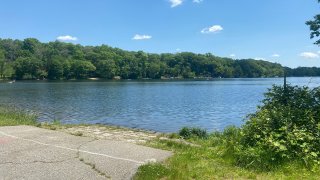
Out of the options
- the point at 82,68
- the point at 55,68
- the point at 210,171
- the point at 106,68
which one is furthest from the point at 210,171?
the point at 106,68

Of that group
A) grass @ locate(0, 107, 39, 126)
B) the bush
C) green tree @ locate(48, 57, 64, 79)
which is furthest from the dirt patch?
green tree @ locate(48, 57, 64, 79)

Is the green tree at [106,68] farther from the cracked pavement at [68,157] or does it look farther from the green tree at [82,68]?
the cracked pavement at [68,157]

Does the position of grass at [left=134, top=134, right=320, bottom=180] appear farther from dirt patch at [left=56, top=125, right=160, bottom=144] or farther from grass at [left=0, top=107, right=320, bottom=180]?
dirt patch at [left=56, top=125, right=160, bottom=144]

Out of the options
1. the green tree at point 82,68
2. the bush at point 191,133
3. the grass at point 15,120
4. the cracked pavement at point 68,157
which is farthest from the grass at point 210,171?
the green tree at point 82,68

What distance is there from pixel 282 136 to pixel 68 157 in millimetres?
5537

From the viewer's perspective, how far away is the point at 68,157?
988 cm

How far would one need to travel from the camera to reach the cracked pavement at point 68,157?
8430mm

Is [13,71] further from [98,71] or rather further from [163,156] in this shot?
[163,156]

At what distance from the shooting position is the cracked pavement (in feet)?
27.7

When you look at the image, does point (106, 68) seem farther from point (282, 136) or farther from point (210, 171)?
point (210, 171)

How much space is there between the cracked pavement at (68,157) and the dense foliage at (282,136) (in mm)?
2179

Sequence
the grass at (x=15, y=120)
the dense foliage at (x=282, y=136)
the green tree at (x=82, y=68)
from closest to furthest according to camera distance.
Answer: the dense foliage at (x=282, y=136) → the grass at (x=15, y=120) → the green tree at (x=82, y=68)

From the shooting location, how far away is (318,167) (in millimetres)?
8211

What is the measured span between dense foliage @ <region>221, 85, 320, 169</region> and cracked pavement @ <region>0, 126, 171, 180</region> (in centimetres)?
218
